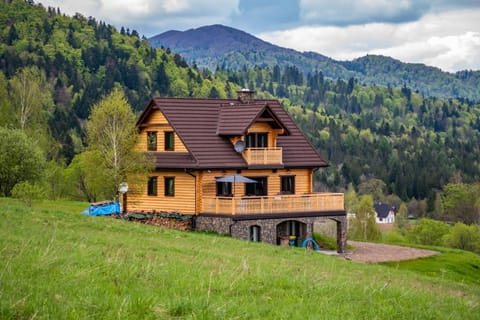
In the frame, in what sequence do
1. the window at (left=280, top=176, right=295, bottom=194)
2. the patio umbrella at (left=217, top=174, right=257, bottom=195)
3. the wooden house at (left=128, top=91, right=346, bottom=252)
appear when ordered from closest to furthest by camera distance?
the patio umbrella at (left=217, top=174, right=257, bottom=195) → the wooden house at (left=128, top=91, right=346, bottom=252) → the window at (left=280, top=176, right=295, bottom=194)

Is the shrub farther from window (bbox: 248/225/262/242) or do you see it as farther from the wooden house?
window (bbox: 248/225/262/242)

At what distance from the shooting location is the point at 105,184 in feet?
123

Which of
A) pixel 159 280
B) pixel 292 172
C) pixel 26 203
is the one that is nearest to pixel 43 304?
pixel 159 280

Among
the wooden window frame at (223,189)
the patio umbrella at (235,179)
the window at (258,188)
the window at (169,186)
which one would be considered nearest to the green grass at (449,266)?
the patio umbrella at (235,179)

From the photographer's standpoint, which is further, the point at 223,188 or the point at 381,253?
the point at 381,253

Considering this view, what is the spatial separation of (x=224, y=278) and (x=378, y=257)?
2443cm

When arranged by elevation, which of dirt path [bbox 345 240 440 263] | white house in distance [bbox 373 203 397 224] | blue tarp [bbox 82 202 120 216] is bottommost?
white house in distance [bbox 373 203 397 224]

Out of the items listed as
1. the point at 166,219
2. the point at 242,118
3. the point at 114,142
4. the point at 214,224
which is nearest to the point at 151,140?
the point at 114,142

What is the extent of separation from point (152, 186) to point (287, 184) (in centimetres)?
670

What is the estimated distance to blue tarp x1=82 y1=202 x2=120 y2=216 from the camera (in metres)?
38.0

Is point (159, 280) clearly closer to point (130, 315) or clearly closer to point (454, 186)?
point (130, 315)

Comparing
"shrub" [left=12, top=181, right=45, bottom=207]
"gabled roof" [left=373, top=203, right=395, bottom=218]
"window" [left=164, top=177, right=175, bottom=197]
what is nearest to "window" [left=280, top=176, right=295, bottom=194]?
"window" [left=164, top=177, right=175, bottom=197]

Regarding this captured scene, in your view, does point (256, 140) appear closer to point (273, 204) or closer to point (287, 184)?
point (287, 184)

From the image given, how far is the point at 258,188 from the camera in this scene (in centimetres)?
3934
